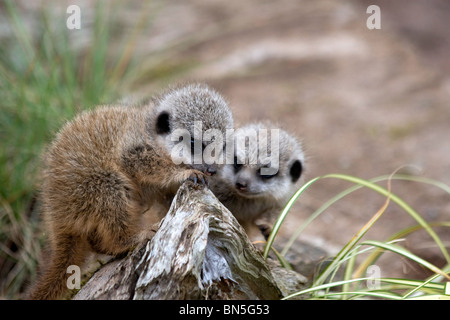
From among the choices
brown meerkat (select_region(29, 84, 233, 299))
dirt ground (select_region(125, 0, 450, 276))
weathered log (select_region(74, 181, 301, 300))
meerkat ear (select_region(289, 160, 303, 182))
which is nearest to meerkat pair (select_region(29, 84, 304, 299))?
brown meerkat (select_region(29, 84, 233, 299))

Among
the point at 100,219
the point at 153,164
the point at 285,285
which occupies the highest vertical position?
the point at 153,164


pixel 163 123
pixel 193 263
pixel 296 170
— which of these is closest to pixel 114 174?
pixel 163 123

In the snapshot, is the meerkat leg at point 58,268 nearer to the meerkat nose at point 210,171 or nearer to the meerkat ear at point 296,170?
the meerkat nose at point 210,171

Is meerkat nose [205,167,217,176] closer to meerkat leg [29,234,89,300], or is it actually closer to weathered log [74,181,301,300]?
weathered log [74,181,301,300]

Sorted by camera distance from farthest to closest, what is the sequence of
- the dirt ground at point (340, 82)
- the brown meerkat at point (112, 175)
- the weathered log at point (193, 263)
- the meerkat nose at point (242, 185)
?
the dirt ground at point (340, 82) → the meerkat nose at point (242, 185) → the brown meerkat at point (112, 175) → the weathered log at point (193, 263)

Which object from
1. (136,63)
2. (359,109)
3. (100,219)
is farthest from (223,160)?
(359,109)

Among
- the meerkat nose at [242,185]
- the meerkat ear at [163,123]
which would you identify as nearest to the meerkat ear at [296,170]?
the meerkat nose at [242,185]

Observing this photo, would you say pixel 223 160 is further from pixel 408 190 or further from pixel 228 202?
pixel 408 190
